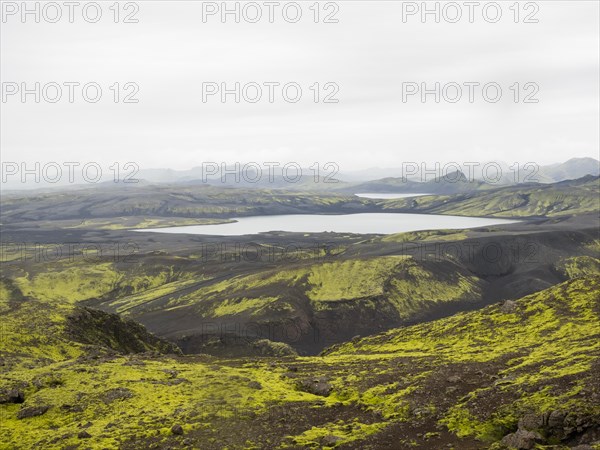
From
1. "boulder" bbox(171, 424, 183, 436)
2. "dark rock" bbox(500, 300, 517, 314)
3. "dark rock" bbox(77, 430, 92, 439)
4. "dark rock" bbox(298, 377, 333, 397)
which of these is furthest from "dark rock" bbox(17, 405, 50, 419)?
"dark rock" bbox(500, 300, 517, 314)

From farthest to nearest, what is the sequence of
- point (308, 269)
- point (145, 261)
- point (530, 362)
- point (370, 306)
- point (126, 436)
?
point (145, 261) → point (308, 269) → point (370, 306) → point (530, 362) → point (126, 436)

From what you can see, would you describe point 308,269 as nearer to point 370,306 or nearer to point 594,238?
point 370,306

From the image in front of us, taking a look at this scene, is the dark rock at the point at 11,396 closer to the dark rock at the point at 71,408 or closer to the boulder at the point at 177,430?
the dark rock at the point at 71,408

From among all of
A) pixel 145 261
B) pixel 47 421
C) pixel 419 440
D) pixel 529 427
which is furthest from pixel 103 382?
pixel 145 261

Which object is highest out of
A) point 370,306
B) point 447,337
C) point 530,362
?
point 530,362

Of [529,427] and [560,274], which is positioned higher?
[529,427]

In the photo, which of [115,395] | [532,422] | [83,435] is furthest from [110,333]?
[532,422]

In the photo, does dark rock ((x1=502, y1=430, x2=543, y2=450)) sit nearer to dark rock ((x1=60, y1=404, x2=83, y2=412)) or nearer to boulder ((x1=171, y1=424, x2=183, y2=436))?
boulder ((x1=171, y1=424, x2=183, y2=436))

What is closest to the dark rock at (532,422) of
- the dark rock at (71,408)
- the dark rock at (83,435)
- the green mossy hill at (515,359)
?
the green mossy hill at (515,359)
